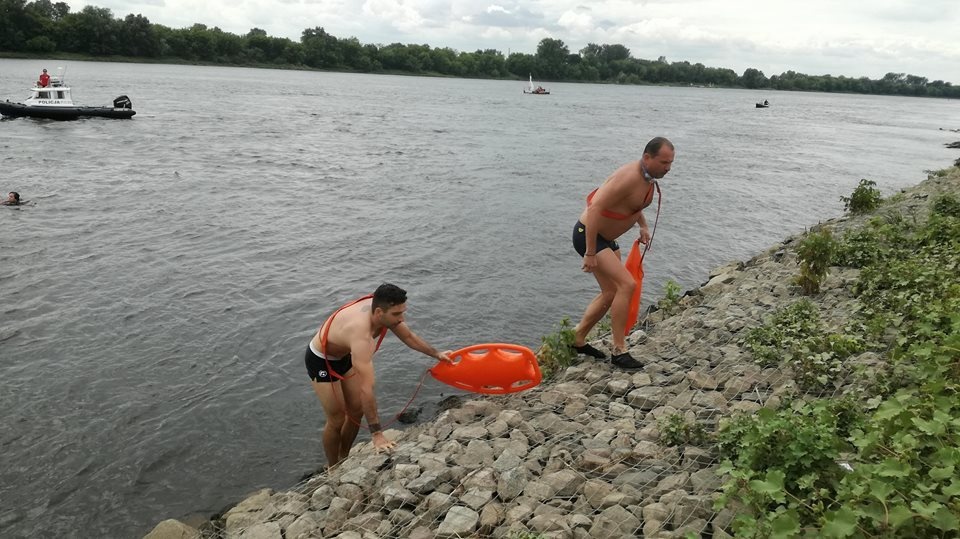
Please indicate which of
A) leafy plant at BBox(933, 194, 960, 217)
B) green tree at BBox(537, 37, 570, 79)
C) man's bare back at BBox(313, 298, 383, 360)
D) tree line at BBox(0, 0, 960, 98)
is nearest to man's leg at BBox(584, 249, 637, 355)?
man's bare back at BBox(313, 298, 383, 360)

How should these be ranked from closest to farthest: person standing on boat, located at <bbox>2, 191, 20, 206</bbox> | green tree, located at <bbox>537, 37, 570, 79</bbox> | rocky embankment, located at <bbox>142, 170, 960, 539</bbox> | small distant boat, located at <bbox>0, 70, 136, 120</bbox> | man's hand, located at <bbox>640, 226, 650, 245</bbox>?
rocky embankment, located at <bbox>142, 170, 960, 539</bbox> → man's hand, located at <bbox>640, 226, 650, 245</bbox> → person standing on boat, located at <bbox>2, 191, 20, 206</bbox> → small distant boat, located at <bbox>0, 70, 136, 120</bbox> → green tree, located at <bbox>537, 37, 570, 79</bbox>

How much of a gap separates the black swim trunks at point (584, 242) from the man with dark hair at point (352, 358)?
6.11ft

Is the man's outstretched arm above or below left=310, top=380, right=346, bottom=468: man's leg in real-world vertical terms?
above

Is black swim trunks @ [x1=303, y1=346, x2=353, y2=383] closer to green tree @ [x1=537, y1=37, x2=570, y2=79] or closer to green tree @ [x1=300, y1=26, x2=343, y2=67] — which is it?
green tree @ [x1=300, y1=26, x2=343, y2=67]

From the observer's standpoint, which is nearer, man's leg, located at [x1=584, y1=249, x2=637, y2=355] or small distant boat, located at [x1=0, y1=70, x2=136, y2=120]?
man's leg, located at [x1=584, y1=249, x2=637, y2=355]

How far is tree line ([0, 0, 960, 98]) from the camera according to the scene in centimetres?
9000

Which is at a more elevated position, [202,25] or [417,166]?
[202,25]

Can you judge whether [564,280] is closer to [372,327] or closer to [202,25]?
[372,327]

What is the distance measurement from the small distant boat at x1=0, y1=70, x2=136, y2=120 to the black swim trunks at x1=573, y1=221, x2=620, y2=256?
120 ft

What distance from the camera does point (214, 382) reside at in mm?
9570

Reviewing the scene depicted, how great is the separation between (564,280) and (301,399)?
280 inches

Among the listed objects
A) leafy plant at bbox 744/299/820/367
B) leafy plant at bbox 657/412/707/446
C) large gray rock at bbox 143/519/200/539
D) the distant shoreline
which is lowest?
large gray rock at bbox 143/519/200/539

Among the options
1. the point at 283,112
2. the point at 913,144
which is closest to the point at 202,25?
the point at 283,112

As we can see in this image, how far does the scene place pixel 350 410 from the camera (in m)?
7.11
